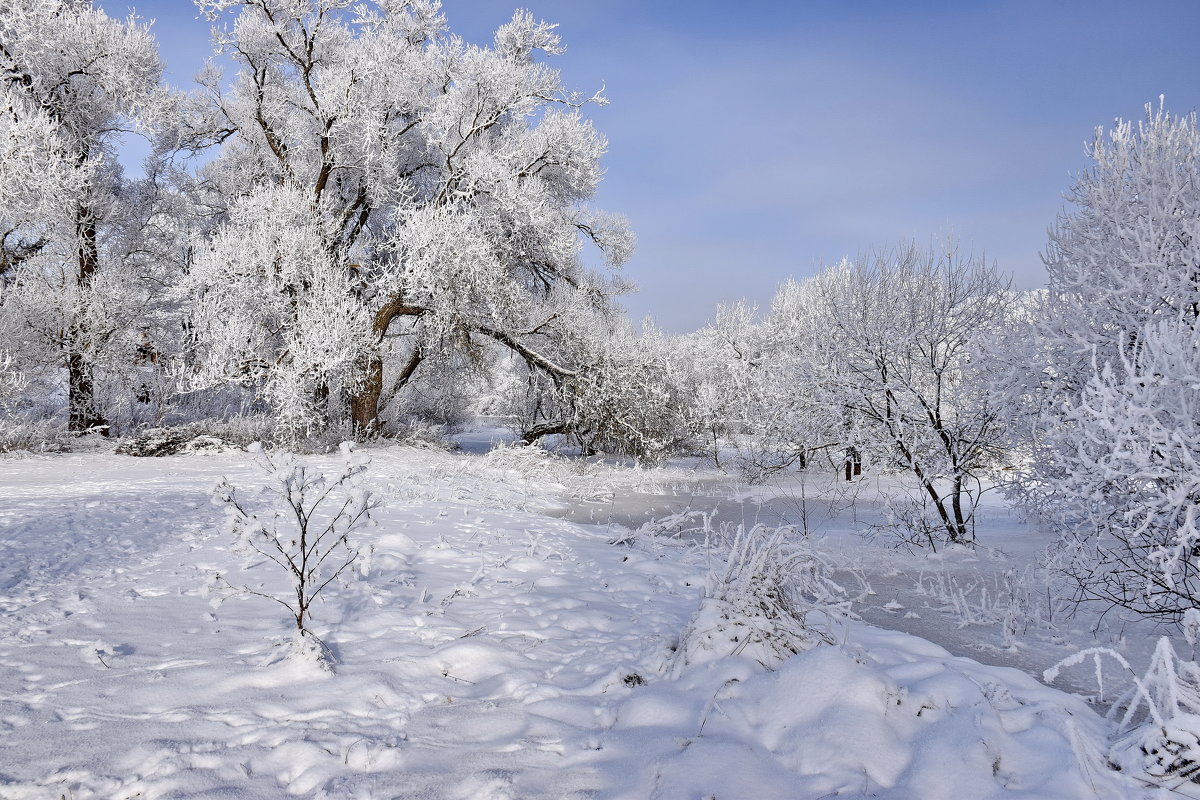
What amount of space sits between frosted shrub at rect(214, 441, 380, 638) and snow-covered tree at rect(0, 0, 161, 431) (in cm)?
632

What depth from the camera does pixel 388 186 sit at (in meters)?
14.6

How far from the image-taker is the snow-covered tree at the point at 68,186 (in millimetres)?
10852

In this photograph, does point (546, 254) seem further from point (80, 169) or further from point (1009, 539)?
point (1009, 539)

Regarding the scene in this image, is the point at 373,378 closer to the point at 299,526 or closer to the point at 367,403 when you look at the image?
the point at 367,403

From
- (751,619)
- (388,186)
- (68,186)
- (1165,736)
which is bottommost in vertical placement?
(1165,736)

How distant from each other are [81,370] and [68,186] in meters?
3.24

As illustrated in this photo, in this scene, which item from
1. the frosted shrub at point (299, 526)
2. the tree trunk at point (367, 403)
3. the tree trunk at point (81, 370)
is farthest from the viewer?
the tree trunk at point (367, 403)

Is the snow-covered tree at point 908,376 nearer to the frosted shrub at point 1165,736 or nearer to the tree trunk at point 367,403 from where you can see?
the frosted shrub at point 1165,736

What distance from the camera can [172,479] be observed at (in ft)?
26.1

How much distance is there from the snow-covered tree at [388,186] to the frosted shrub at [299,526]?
18.3ft

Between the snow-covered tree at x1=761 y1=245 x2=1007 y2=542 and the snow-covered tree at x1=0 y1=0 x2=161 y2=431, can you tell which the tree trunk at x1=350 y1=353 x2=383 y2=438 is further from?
the snow-covered tree at x1=761 y1=245 x2=1007 y2=542

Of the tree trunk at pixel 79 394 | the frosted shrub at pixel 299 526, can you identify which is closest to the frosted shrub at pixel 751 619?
the frosted shrub at pixel 299 526

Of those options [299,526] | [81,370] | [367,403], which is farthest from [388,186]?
[299,526]

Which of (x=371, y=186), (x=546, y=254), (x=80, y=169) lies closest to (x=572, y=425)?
(x=546, y=254)
